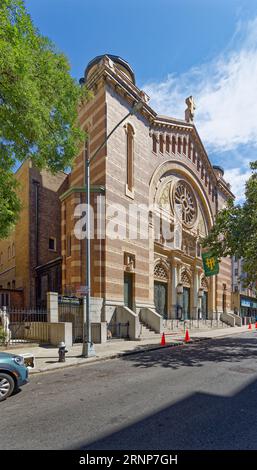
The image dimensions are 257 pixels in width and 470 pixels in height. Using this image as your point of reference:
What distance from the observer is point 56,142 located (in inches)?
424

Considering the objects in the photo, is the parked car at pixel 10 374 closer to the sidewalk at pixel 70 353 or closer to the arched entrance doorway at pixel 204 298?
the sidewalk at pixel 70 353

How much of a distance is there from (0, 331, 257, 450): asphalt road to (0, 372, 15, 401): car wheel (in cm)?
14

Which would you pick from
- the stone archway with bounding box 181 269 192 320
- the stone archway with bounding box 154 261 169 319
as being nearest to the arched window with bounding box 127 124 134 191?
the stone archway with bounding box 154 261 169 319

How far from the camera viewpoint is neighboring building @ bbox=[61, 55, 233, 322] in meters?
20.8

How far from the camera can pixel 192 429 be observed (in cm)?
530

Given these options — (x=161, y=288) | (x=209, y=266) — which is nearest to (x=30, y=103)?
(x=161, y=288)

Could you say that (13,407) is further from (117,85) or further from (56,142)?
(117,85)

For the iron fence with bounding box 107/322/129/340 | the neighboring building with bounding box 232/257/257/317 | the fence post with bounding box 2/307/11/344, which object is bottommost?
the neighboring building with bounding box 232/257/257/317

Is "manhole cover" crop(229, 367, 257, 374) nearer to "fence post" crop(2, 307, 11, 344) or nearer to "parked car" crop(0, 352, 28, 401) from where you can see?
"parked car" crop(0, 352, 28, 401)

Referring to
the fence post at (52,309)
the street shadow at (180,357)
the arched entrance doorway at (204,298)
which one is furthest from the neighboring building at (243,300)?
the fence post at (52,309)

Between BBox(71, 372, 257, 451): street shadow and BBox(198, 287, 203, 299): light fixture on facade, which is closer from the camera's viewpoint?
BBox(71, 372, 257, 451): street shadow

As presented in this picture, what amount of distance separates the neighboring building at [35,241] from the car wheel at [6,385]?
1686cm

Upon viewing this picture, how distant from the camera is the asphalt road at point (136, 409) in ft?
16.0
